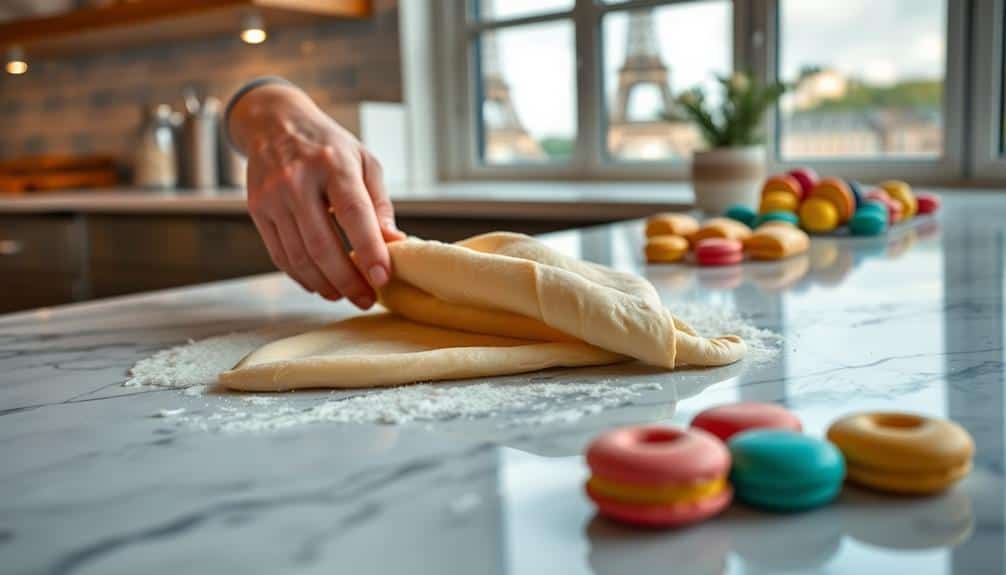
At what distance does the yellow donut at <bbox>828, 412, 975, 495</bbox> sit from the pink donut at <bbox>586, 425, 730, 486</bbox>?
6 centimetres

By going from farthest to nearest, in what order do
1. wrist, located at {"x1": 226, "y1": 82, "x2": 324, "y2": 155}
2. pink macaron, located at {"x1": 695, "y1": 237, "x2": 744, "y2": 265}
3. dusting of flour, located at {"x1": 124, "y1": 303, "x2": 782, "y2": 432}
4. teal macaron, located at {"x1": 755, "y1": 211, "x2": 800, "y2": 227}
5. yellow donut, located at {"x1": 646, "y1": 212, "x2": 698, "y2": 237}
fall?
teal macaron, located at {"x1": 755, "y1": 211, "x2": 800, "y2": 227} → yellow donut, located at {"x1": 646, "y1": 212, "x2": 698, "y2": 237} → pink macaron, located at {"x1": 695, "y1": 237, "x2": 744, "y2": 265} → wrist, located at {"x1": 226, "y1": 82, "x2": 324, "y2": 155} → dusting of flour, located at {"x1": 124, "y1": 303, "x2": 782, "y2": 432}

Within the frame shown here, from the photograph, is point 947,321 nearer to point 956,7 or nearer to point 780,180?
point 780,180

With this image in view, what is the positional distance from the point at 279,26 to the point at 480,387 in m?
2.86

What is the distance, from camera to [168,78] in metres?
3.63

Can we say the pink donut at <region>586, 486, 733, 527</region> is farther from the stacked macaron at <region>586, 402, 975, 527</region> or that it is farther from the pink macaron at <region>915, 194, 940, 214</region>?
the pink macaron at <region>915, 194, 940, 214</region>

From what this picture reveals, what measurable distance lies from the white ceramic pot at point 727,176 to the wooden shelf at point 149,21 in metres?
1.43

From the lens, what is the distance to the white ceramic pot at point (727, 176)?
1.92 metres

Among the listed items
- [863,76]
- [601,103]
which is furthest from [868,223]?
[601,103]

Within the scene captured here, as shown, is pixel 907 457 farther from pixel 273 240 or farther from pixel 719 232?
pixel 719 232

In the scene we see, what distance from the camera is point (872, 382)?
646mm

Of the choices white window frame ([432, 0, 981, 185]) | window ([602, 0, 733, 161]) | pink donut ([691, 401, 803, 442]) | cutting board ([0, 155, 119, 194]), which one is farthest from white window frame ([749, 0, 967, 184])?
cutting board ([0, 155, 119, 194])

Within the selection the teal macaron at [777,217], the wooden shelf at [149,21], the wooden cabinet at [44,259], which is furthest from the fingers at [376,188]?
Result: the wooden cabinet at [44,259]

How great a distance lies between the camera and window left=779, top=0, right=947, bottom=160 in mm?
2402

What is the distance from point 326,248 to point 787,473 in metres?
0.55
